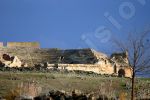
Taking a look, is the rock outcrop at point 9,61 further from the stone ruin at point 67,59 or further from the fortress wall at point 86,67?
the fortress wall at point 86,67

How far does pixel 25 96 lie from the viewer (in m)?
20.1

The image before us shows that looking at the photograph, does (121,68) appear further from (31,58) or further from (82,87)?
(82,87)

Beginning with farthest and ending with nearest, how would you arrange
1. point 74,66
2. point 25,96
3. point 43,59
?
point 43,59, point 74,66, point 25,96

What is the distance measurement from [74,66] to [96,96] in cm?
3277

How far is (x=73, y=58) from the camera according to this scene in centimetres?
5884

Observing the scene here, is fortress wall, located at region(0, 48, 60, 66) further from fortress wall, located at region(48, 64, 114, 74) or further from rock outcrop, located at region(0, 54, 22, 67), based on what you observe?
fortress wall, located at region(48, 64, 114, 74)

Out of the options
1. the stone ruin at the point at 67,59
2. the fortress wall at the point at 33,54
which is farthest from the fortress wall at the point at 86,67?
the fortress wall at the point at 33,54

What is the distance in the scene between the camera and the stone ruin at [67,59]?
55388 mm

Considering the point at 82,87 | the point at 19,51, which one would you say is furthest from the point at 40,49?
the point at 82,87

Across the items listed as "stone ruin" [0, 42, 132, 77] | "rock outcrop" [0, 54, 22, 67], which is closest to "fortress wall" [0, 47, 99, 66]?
"stone ruin" [0, 42, 132, 77]

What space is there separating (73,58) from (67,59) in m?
0.91

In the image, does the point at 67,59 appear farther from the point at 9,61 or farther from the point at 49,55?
the point at 9,61

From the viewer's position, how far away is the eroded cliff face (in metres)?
56.7

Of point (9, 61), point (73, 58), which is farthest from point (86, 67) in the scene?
point (9, 61)
